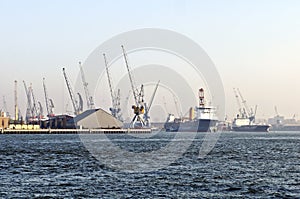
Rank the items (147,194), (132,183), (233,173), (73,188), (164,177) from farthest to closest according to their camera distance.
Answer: (233,173) → (164,177) → (132,183) → (73,188) → (147,194)

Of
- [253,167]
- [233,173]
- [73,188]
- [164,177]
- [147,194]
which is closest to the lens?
[147,194]

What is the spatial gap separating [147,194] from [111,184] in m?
6.12

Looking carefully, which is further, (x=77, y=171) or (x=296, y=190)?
(x=77, y=171)

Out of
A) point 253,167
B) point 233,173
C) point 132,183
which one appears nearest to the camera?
point 132,183

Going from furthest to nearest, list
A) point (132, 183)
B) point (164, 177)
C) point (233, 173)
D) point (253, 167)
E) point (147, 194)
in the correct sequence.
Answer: point (253, 167), point (233, 173), point (164, 177), point (132, 183), point (147, 194)

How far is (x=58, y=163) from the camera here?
69.1 meters

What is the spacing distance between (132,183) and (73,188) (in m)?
5.14

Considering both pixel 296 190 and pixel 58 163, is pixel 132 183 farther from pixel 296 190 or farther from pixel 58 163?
pixel 58 163

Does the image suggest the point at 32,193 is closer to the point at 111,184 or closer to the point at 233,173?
the point at 111,184

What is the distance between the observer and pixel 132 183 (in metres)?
47.7

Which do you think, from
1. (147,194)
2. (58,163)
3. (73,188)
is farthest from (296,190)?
(58,163)

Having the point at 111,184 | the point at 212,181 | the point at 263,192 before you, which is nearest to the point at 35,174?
the point at 111,184

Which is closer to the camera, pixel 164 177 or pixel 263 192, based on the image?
pixel 263 192

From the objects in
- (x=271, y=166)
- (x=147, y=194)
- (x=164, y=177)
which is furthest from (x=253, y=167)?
(x=147, y=194)
